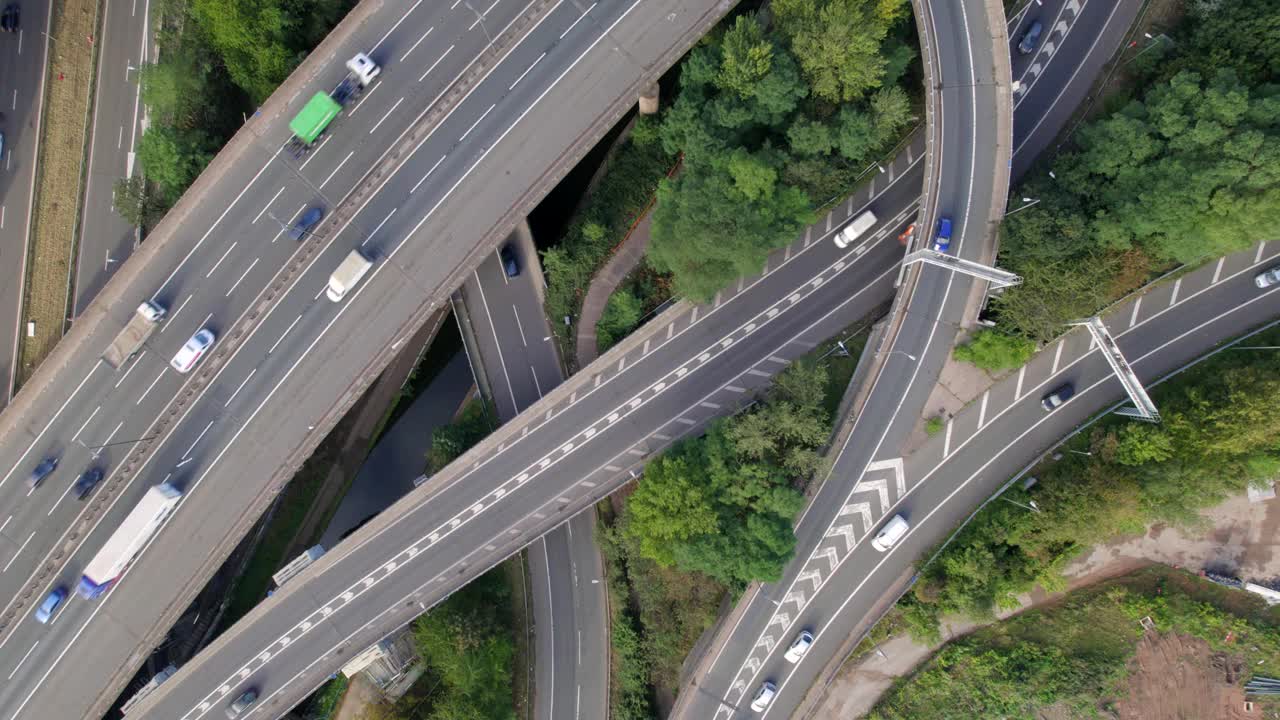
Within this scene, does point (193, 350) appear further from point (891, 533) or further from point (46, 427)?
point (891, 533)

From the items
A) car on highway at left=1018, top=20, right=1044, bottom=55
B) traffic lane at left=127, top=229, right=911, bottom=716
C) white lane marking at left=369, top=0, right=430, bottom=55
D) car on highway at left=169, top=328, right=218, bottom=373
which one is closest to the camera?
car on highway at left=169, top=328, right=218, bottom=373

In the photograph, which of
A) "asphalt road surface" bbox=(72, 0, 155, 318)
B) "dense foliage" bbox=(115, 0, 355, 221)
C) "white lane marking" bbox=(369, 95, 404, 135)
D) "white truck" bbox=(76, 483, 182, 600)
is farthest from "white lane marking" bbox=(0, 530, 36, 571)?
"white lane marking" bbox=(369, 95, 404, 135)

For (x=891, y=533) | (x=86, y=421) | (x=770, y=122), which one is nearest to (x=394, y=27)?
(x=770, y=122)

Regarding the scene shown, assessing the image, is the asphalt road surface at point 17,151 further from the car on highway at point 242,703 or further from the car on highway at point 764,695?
the car on highway at point 764,695

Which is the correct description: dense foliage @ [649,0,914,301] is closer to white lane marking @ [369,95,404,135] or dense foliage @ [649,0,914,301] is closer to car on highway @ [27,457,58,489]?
white lane marking @ [369,95,404,135]

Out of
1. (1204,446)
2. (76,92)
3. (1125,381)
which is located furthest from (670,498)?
(76,92)
